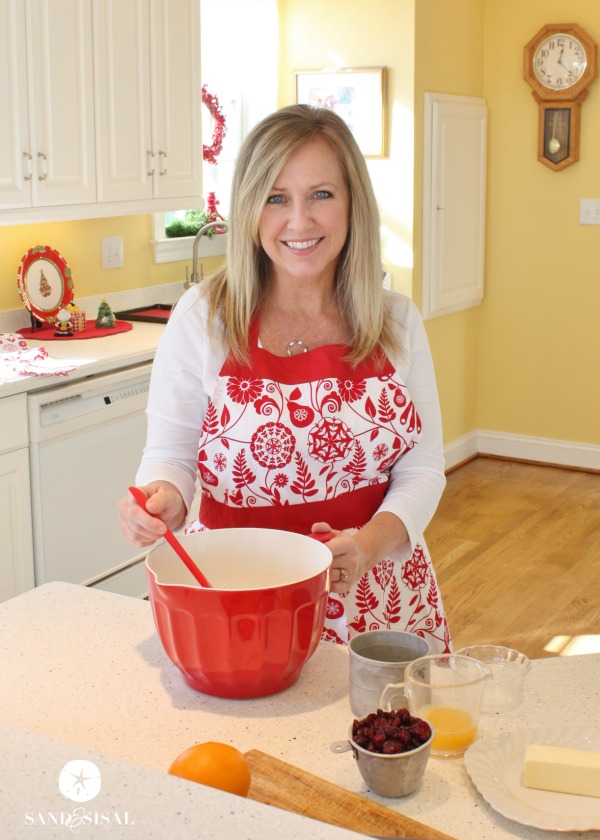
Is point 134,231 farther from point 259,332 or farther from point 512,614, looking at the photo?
point 259,332

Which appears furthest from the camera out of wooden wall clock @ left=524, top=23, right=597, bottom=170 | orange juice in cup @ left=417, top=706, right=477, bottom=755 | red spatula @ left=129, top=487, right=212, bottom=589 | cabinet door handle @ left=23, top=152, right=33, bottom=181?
wooden wall clock @ left=524, top=23, right=597, bottom=170

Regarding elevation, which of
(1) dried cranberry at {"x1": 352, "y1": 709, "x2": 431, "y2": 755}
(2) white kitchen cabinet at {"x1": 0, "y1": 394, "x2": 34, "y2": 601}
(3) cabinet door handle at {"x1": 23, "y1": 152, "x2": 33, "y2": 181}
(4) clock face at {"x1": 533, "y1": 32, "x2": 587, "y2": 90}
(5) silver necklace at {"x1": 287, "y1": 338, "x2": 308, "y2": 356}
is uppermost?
(4) clock face at {"x1": 533, "y1": 32, "x2": 587, "y2": 90}

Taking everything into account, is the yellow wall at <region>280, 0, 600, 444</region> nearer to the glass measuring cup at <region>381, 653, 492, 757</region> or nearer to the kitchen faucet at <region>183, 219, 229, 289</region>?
the kitchen faucet at <region>183, 219, 229, 289</region>

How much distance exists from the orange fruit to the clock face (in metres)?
4.28

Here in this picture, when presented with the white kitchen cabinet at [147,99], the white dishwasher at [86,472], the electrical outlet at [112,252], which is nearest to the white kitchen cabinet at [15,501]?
the white dishwasher at [86,472]

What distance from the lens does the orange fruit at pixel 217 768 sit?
90 cm

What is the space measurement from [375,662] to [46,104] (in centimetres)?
237

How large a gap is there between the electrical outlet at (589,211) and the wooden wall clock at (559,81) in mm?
193

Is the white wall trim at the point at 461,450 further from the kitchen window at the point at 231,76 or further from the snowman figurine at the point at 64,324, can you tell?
the snowman figurine at the point at 64,324

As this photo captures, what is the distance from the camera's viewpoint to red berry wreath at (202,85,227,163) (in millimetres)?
4246

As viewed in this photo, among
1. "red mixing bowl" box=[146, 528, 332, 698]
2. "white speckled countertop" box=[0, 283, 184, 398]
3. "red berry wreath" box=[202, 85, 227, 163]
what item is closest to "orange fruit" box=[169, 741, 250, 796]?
"red mixing bowl" box=[146, 528, 332, 698]

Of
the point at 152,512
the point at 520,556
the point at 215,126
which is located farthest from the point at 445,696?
the point at 215,126

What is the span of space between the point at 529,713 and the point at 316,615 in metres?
0.27

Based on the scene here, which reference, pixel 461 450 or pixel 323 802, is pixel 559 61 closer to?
pixel 461 450
